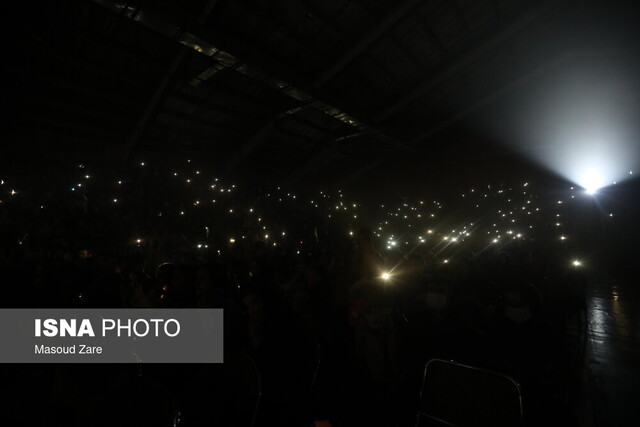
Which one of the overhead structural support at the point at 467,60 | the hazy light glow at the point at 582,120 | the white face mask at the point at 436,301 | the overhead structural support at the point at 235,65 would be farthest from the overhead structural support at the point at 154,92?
the hazy light glow at the point at 582,120

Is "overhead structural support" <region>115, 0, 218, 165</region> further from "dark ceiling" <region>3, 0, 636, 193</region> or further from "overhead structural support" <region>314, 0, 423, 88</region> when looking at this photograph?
"overhead structural support" <region>314, 0, 423, 88</region>

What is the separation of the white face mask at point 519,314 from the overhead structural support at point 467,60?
6383 mm

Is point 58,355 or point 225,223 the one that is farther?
point 225,223

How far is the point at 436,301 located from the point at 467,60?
6.49 meters

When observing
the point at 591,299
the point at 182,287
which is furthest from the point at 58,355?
the point at 591,299

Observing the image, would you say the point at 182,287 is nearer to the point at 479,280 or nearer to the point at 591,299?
the point at 479,280

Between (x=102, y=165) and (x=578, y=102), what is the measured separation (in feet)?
47.2

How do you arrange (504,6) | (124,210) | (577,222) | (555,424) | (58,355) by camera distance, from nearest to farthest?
(58,355)
(555,424)
(504,6)
(124,210)
(577,222)

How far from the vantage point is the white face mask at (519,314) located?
135 inches

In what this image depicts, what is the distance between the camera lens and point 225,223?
9023mm

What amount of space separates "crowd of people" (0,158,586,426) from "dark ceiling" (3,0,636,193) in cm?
188

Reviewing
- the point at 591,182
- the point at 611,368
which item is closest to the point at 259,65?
the point at 611,368

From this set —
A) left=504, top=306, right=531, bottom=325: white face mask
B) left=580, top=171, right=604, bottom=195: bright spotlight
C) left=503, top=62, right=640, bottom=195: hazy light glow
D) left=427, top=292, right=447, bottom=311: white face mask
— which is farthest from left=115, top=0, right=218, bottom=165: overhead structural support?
left=580, top=171, right=604, bottom=195: bright spotlight

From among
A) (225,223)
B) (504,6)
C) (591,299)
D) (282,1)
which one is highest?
(504,6)
